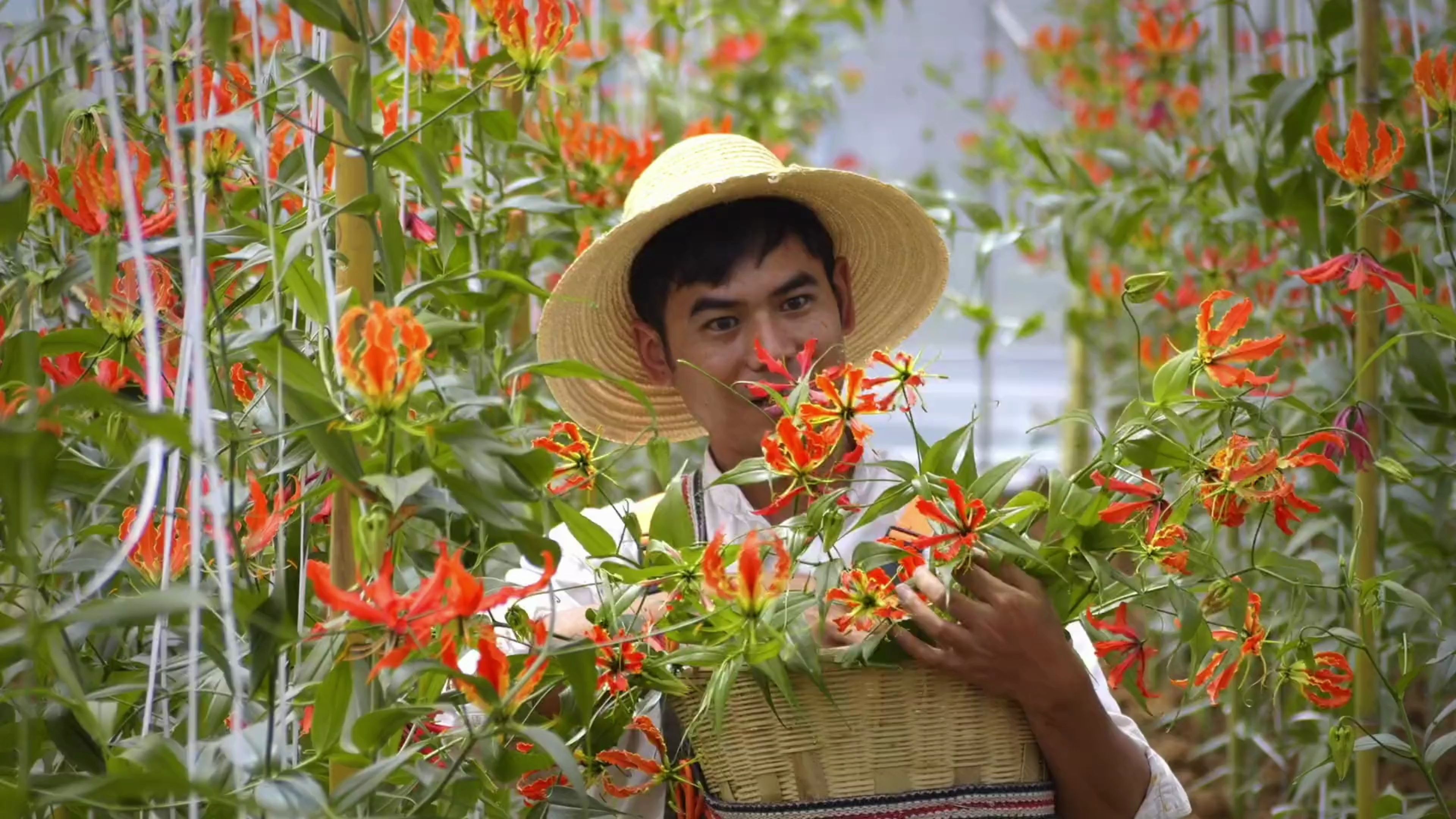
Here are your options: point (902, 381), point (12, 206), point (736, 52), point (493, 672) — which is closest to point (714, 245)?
point (902, 381)

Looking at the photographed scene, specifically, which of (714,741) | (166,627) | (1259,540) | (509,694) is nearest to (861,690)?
(714,741)

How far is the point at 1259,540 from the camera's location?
205 cm

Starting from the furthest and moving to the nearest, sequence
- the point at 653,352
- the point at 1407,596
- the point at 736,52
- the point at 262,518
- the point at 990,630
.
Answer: the point at 736,52, the point at 653,352, the point at 1407,596, the point at 990,630, the point at 262,518

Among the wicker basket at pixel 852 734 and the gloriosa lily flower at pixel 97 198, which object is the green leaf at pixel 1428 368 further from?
the gloriosa lily flower at pixel 97 198

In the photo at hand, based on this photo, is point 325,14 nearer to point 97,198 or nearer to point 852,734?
point 97,198

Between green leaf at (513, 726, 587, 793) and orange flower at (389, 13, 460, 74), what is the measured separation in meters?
0.61

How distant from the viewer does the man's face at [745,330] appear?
1246mm

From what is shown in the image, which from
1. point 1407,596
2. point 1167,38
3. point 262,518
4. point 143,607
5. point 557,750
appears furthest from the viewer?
point 1167,38

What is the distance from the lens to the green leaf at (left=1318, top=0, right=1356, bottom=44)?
139cm

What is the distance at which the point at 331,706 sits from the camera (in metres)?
0.77

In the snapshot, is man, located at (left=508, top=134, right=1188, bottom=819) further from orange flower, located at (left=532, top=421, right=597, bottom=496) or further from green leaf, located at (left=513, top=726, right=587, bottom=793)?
green leaf, located at (left=513, top=726, right=587, bottom=793)

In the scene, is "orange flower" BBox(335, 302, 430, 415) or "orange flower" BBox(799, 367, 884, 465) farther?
"orange flower" BBox(799, 367, 884, 465)

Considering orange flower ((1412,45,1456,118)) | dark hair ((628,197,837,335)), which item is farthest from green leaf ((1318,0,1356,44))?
dark hair ((628,197,837,335))

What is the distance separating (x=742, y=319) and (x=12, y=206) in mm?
690
